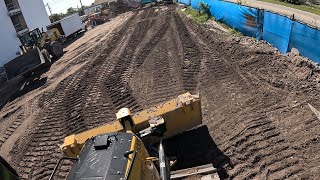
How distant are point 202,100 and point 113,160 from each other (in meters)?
6.28

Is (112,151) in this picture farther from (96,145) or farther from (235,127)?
(235,127)

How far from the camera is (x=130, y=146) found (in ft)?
16.2

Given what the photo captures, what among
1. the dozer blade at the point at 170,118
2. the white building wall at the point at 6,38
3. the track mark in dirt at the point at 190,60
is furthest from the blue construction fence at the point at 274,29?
the white building wall at the point at 6,38

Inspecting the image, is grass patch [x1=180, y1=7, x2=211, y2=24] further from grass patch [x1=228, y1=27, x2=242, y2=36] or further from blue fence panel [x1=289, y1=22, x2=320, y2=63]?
blue fence panel [x1=289, y1=22, x2=320, y2=63]

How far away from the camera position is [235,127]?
853cm

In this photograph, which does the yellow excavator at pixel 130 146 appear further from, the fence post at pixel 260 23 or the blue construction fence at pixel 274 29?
the fence post at pixel 260 23

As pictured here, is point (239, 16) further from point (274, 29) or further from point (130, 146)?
point (130, 146)

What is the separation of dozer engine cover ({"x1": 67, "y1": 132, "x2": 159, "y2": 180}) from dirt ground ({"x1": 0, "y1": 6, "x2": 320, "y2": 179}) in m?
2.75

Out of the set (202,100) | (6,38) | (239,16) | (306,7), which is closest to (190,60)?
(202,100)

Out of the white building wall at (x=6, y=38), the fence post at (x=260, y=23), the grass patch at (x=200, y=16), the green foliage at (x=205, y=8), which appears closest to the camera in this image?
the fence post at (x=260, y=23)

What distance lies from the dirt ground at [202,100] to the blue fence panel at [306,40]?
0.49 m

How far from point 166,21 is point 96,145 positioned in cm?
2104

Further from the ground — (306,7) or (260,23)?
(260,23)

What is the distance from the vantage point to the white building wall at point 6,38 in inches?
1235
